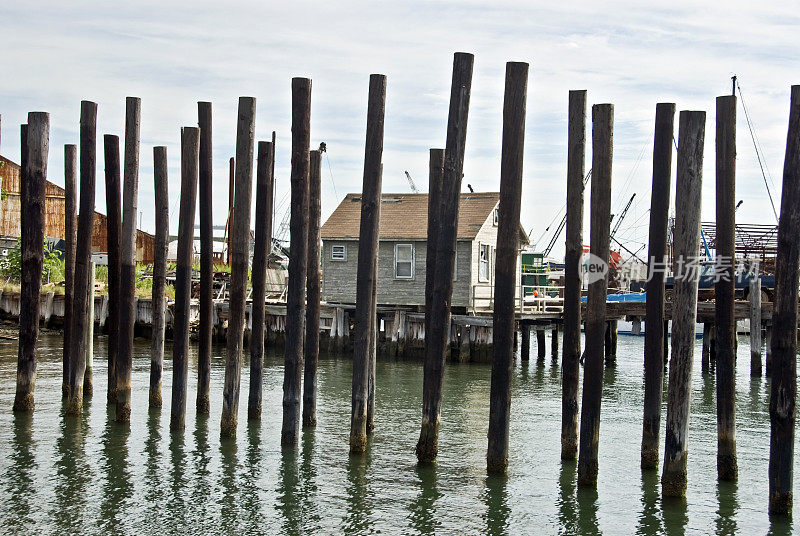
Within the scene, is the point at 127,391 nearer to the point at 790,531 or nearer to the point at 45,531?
the point at 45,531

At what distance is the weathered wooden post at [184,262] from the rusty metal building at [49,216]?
100 ft

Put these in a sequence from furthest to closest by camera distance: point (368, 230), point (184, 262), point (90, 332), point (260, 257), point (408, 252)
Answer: point (408, 252), point (90, 332), point (184, 262), point (260, 257), point (368, 230)

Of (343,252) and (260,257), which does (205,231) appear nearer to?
(260,257)

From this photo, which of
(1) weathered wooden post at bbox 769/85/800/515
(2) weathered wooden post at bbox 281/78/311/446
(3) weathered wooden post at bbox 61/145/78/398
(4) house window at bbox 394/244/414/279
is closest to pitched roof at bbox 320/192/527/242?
(4) house window at bbox 394/244/414/279

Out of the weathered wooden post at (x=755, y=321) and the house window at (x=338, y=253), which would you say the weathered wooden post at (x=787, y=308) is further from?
the house window at (x=338, y=253)

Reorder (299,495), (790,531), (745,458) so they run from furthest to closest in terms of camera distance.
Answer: (745,458), (299,495), (790,531)

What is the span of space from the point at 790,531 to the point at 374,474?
5.35 metres

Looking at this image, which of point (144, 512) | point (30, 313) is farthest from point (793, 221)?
point (30, 313)

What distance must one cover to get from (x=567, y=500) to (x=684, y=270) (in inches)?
130

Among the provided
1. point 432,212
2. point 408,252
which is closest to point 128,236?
point 432,212


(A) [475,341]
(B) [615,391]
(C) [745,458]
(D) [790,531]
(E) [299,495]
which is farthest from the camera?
(A) [475,341]

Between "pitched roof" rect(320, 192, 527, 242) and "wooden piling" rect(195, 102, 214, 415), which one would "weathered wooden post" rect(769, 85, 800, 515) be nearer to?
"wooden piling" rect(195, 102, 214, 415)

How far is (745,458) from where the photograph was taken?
1520cm

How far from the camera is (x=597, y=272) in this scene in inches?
442
